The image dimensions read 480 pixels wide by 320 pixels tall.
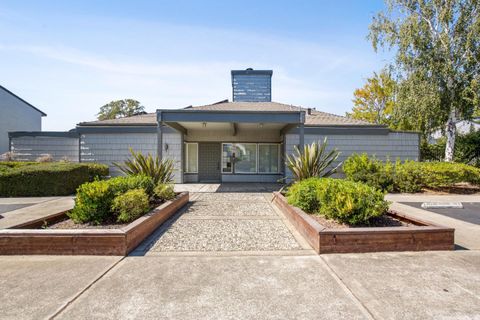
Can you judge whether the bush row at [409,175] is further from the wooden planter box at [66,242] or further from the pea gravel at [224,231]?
the wooden planter box at [66,242]

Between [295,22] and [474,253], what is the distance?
903cm

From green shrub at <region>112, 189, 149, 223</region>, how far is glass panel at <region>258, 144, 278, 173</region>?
32.3ft

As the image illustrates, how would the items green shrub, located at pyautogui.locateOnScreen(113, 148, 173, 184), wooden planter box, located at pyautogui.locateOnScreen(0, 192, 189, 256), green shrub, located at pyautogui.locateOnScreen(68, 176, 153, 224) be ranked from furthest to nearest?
green shrub, located at pyautogui.locateOnScreen(113, 148, 173, 184) < green shrub, located at pyautogui.locateOnScreen(68, 176, 153, 224) < wooden planter box, located at pyautogui.locateOnScreen(0, 192, 189, 256)

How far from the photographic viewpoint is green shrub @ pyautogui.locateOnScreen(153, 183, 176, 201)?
6.74 m

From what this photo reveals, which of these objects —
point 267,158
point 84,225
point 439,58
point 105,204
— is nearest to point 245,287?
point 105,204

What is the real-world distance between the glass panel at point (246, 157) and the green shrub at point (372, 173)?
208 inches

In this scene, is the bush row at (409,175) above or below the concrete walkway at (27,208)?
above

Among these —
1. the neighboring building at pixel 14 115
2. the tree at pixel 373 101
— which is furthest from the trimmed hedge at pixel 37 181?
the tree at pixel 373 101

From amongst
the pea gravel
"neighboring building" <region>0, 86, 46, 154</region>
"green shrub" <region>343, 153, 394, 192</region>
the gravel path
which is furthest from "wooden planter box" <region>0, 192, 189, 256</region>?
"neighboring building" <region>0, 86, 46, 154</region>

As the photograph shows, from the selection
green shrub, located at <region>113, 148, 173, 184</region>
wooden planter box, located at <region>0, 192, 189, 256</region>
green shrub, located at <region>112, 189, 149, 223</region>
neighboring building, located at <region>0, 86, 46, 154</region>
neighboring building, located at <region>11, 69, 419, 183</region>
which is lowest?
wooden planter box, located at <region>0, 192, 189, 256</region>

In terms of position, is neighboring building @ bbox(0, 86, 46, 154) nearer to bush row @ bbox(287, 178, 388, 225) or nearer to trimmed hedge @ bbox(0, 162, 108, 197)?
trimmed hedge @ bbox(0, 162, 108, 197)

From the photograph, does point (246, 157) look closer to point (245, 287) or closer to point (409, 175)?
point (409, 175)

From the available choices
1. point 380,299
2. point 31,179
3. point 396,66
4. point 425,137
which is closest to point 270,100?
point 396,66

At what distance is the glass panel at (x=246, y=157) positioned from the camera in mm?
14461
